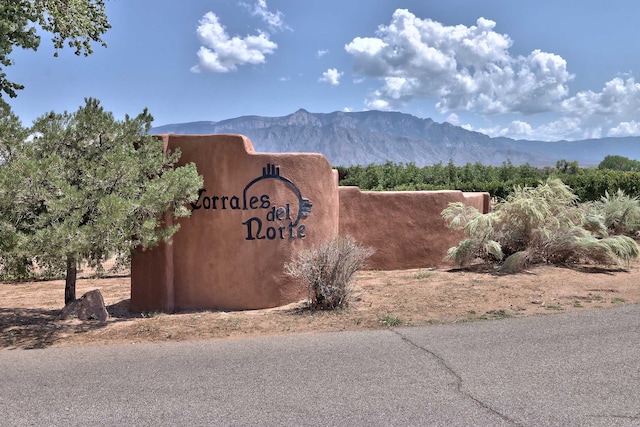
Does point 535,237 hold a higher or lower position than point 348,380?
higher

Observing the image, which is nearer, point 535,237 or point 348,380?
point 348,380

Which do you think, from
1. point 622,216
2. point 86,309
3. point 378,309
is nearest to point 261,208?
point 378,309

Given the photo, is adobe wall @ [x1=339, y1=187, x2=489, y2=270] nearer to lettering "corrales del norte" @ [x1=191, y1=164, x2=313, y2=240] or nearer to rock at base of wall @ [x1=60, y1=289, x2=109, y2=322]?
lettering "corrales del norte" @ [x1=191, y1=164, x2=313, y2=240]

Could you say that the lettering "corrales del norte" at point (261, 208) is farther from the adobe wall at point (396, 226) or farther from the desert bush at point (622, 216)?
the desert bush at point (622, 216)

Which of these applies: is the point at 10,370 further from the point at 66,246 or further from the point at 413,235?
the point at 413,235

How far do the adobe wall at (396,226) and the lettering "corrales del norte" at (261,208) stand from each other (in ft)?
12.3

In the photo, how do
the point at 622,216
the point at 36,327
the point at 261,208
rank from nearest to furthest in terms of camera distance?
1. the point at 36,327
2. the point at 261,208
3. the point at 622,216

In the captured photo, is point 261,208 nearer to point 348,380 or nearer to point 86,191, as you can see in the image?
point 86,191

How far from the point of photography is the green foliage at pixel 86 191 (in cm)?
681

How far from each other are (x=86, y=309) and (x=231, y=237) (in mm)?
2546

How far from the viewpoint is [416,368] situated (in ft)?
17.9

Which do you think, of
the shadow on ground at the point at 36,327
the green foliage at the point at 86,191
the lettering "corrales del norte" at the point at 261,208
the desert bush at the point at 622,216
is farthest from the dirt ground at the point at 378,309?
the desert bush at the point at 622,216

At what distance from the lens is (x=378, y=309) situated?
27.7 feet

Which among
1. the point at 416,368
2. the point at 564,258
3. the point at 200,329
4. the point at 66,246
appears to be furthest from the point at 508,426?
the point at 564,258
